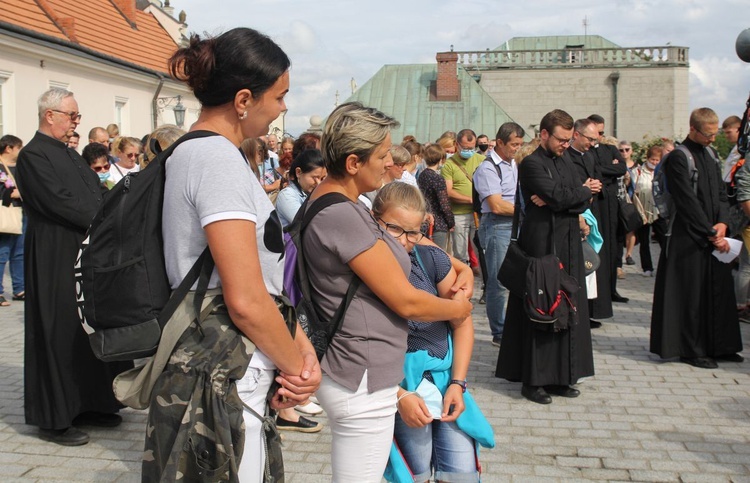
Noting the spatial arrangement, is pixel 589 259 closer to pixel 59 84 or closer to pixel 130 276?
pixel 130 276

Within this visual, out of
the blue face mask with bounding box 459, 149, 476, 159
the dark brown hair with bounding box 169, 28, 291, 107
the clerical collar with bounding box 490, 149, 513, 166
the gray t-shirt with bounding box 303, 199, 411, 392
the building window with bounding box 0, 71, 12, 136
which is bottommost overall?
the gray t-shirt with bounding box 303, 199, 411, 392

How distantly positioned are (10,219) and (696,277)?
8344mm

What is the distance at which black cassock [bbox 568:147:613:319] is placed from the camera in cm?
844

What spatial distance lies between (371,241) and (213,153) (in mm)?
684

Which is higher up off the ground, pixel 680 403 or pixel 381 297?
pixel 381 297

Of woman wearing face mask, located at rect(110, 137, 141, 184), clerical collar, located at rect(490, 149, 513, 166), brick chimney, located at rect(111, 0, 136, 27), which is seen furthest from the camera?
brick chimney, located at rect(111, 0, 136, 27)

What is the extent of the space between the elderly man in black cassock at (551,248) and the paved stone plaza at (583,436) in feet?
0.70

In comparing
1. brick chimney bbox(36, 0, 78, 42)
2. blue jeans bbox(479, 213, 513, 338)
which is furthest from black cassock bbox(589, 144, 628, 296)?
brick chimney bbox(36, 0, 78, 42)

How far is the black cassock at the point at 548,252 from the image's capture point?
5988mm

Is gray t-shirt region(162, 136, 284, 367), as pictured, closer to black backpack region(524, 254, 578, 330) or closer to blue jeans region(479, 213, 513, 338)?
black backpack region(524, 254, 578, 330)

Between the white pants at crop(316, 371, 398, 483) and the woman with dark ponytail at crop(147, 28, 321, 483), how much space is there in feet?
1.13

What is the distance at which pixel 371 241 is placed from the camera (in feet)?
9.04

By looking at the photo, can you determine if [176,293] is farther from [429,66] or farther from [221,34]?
[429,66]

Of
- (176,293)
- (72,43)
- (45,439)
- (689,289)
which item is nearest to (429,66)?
(72,43)
